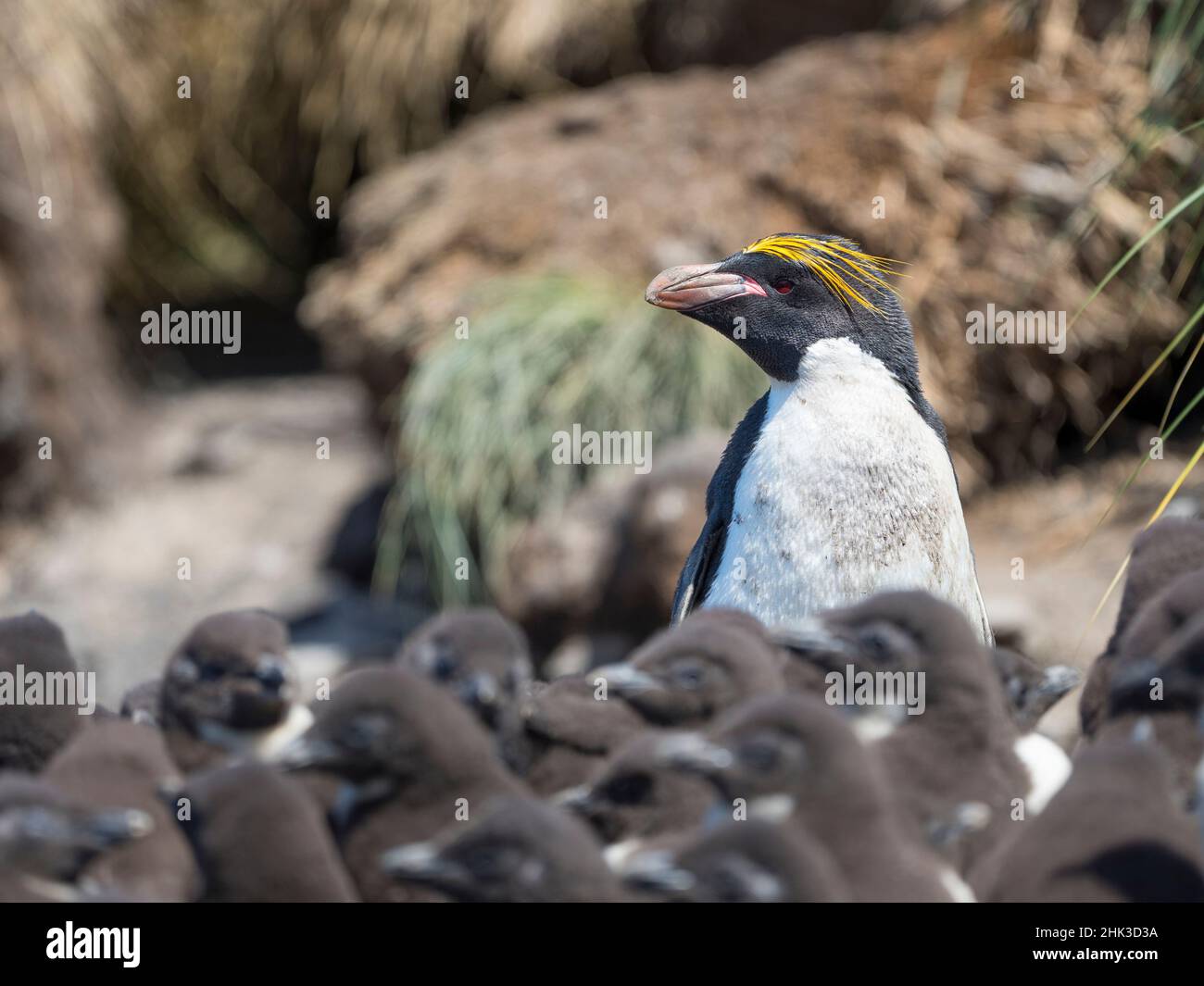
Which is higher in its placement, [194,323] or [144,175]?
[144,175]

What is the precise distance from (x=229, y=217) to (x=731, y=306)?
8.43 meters

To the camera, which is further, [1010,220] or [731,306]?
[1010,220]

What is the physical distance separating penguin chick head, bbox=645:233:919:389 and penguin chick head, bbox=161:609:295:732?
1.38m

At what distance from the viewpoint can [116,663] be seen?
7.68 m

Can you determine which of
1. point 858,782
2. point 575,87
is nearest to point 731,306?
point 858,782

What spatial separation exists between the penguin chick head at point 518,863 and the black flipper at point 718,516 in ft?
5.62

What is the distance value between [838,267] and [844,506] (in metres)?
0.55

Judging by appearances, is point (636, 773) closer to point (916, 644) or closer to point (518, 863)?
point (518, 863)

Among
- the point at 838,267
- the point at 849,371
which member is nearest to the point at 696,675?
the point at 849,371

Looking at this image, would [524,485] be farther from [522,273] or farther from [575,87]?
[575,87]

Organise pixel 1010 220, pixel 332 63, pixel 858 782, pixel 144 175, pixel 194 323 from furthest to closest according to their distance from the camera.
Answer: pixel 194 323
pixel 144 175
pixel 332 63
pixel 1010 220
pixel 858 782

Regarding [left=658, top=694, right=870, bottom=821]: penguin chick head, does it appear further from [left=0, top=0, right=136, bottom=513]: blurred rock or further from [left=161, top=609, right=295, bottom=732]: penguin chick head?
[left=0, top=0, right=136, bottom=513]: blurred rock

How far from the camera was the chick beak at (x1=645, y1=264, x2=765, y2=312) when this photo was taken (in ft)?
10.8

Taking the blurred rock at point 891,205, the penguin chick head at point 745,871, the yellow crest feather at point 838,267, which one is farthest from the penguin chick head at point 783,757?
the blurred rock at point 891,205
